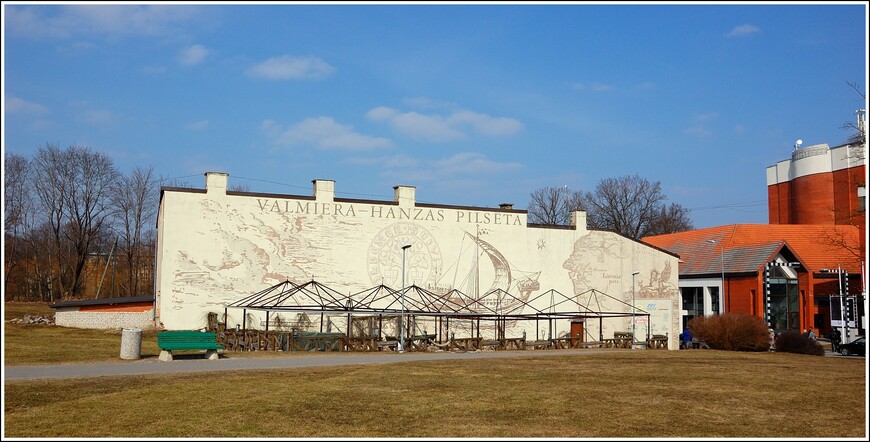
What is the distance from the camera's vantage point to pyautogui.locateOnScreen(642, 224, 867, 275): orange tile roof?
60781 mm

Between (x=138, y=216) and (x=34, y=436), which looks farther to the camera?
(x=138, y=216)

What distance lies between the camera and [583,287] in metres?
47.6

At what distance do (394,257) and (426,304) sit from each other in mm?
3170

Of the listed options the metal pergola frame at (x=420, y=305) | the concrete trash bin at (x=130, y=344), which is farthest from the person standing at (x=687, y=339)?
Result: the concrete trash bin at (x=130, y=344)

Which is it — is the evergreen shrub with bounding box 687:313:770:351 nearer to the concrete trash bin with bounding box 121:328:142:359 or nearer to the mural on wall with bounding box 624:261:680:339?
the mural on wall with bounding box 624:261:680:339

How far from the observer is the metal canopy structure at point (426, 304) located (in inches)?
1554

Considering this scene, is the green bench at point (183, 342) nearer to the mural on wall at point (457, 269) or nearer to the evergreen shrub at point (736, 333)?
the mural on wall at point (457, 269)

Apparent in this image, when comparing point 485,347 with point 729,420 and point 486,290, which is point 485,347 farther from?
point 729,420

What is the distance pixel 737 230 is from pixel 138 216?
52.3 m

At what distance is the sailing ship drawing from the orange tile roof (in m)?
22.7

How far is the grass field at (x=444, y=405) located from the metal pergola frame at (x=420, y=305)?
17.7m

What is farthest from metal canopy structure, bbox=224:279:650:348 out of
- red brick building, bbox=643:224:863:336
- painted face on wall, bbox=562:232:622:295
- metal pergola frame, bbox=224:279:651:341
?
red brick building, bbox=643:224:863:336

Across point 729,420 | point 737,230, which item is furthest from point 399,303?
point 737,230

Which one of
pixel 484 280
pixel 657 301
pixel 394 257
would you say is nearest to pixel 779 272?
pixel 657 301
